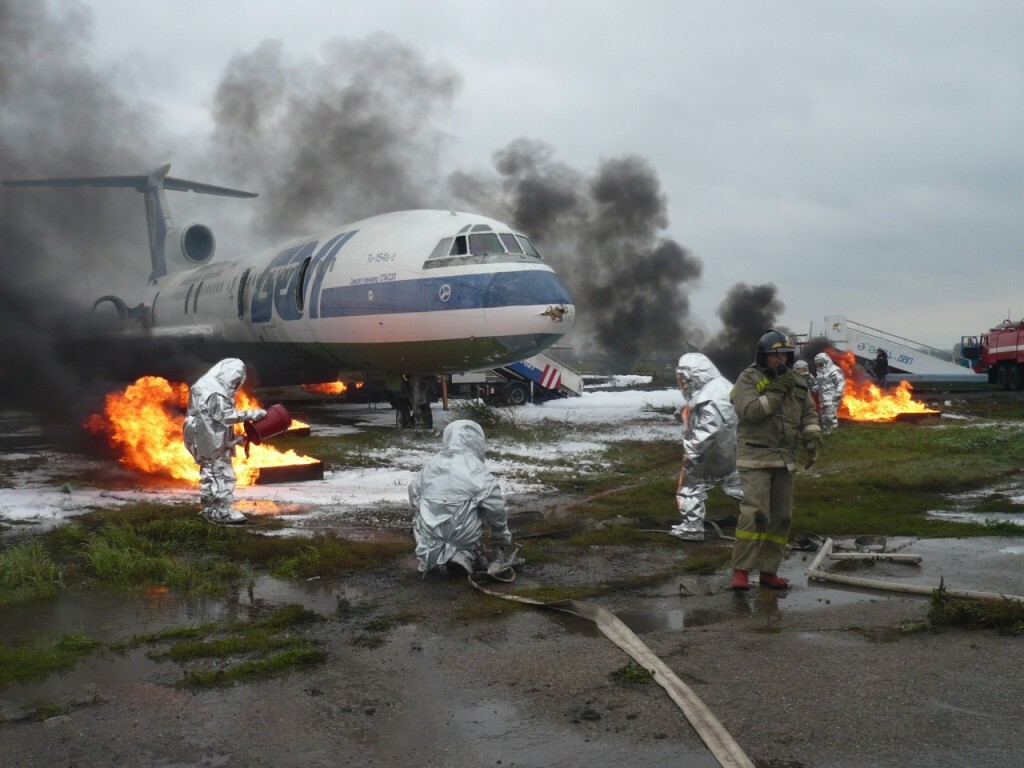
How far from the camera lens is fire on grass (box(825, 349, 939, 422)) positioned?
2405 cm

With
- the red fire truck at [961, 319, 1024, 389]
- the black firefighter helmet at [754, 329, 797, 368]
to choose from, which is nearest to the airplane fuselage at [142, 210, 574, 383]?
the black firefighter helmet at [754, 329, 797, 368]

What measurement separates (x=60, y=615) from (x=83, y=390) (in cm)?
873

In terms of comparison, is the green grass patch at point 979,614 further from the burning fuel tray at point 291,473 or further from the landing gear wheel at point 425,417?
the landing gear wheel at point 425,417

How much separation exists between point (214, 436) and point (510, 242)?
8079 mm

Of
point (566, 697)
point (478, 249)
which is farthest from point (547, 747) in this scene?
point (478, 249)

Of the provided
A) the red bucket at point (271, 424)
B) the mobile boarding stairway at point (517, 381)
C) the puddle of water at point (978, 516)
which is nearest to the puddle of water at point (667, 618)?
the puddle of water at point (978, 516)

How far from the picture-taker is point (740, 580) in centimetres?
682

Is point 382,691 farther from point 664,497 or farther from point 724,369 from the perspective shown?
point 724,369

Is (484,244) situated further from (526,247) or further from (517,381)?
(517,381)

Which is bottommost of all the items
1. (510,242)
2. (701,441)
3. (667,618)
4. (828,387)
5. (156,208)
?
(667,618)

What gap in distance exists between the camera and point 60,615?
6.30 m

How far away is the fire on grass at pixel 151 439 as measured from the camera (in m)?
12.6

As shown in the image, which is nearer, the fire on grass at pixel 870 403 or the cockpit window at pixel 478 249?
the cockpit window at pixel 478 249

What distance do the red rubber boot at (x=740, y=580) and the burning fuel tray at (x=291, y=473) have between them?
688 centimetres
